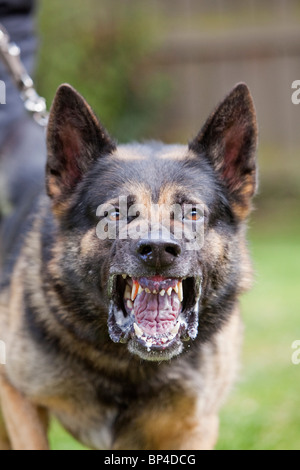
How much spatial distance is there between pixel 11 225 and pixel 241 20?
8.71 m

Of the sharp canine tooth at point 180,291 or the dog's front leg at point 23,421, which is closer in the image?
the sharp canine tooth at point 180,291

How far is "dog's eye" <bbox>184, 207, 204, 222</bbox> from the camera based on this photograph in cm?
289

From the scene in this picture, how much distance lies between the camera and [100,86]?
451 inches

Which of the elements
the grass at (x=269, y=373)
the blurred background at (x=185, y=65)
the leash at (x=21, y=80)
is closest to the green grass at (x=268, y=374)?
the grass at (x=269, y=373)

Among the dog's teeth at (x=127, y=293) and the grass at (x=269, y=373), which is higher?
the dog's teeth at (x=127, y=293)

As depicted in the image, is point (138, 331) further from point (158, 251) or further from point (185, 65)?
point (185, 65)

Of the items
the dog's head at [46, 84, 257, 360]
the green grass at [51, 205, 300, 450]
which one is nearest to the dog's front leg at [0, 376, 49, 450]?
the dog's head at [46, 84, 257, 360]

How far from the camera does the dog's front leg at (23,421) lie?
10.8 ft

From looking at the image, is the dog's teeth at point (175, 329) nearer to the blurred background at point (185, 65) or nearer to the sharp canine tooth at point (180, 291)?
the sharp canine tooth at point (180, 291)

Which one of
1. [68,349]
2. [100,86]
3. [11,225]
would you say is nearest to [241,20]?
[100,86]

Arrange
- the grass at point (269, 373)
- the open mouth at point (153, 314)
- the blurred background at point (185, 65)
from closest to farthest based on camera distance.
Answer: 1. the open mouth at point (153, 314)
2. the grass at point (269, 373)
3. the blurred background at point (185, 65)

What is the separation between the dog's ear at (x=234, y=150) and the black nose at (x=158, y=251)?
2.39 feet

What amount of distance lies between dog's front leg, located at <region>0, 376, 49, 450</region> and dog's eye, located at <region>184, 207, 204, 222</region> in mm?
1121

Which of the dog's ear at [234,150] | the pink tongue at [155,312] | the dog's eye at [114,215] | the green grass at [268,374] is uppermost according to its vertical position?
the dog's ear at [234,150]
